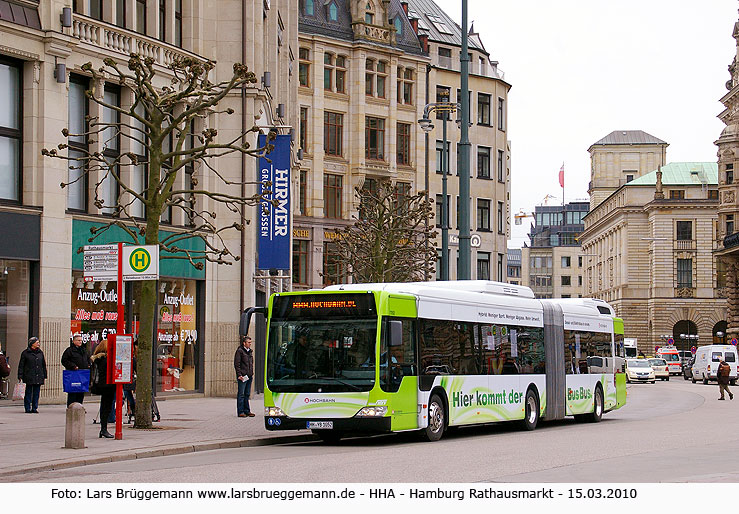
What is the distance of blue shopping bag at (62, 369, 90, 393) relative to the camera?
828 inches

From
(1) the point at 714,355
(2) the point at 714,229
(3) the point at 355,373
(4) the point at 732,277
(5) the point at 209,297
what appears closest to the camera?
(3) the point at 355,373

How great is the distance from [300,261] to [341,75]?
11.8 m

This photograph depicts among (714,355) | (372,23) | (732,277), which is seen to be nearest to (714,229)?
(732,277)

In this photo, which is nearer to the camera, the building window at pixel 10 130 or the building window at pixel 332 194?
the building window at pixel 10 130

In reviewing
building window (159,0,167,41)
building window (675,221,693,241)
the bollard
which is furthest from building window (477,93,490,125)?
the bollard

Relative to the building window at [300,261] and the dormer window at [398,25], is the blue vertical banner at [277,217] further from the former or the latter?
the dormer window at [398,25]

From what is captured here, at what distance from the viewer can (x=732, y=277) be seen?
102 metres

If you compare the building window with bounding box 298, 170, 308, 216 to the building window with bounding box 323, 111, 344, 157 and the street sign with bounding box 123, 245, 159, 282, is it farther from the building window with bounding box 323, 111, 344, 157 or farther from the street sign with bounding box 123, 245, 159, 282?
the street sign with bounding box 123, 245, 159, 282

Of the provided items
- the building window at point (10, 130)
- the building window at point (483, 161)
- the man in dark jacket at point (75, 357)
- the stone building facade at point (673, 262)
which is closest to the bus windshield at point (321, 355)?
the man in dark jacket at point (75, 357)

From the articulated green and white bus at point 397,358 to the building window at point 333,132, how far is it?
1753 inches

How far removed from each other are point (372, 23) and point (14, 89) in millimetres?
45514

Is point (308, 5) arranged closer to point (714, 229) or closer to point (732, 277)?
point (732, 277)

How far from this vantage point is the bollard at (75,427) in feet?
59.5

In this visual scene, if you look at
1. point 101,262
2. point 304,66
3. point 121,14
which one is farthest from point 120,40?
point 304,66
